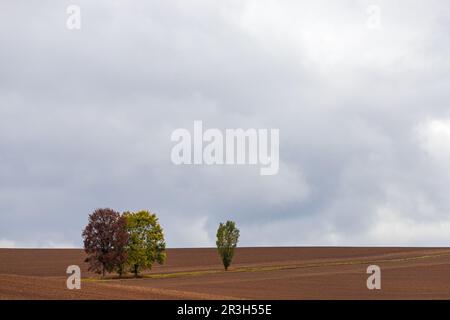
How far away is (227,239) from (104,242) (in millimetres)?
28501

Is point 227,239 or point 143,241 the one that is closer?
point 143,241

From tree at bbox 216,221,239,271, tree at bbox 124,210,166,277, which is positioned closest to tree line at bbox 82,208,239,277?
tree at bbox 124,210,166,277

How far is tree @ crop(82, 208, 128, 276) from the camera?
106312 mm

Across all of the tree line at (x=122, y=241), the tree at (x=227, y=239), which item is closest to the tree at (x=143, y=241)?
the tree line at (x=122, y=241)

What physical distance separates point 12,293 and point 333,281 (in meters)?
49.0

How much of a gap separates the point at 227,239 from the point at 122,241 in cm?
2637

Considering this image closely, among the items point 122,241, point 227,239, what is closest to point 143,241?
point 122,241

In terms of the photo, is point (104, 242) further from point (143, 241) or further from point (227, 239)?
point (227, 239)

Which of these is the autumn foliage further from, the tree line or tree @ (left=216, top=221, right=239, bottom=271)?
tree @ (left=216, top=221, right=239, bottom=271)

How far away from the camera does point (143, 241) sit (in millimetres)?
111438
